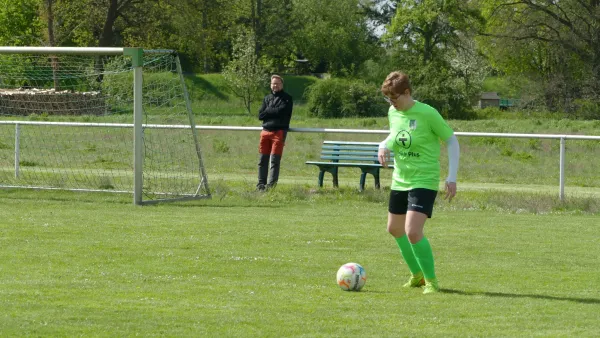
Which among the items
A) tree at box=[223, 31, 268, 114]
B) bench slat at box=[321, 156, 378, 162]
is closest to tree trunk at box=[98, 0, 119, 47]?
tree at box=[223, 31, 268, 114]

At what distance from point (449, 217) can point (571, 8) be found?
4414cm

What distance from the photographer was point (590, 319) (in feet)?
22.5

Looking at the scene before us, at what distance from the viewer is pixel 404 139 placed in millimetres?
7961

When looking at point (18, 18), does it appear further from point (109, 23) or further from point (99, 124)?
point (99, 124)

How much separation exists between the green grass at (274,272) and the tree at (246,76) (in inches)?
1945

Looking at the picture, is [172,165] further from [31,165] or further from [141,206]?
[31,165]

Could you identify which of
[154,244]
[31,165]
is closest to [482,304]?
[154,244]

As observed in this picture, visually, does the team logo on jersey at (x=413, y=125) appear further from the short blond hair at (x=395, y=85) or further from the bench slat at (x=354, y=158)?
the bench slat at (x=354, y=158)

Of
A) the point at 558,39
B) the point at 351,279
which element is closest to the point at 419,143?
the point at 351,279

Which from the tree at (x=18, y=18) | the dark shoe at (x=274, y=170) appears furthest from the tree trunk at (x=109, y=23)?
the dark shoe at (x=274, y=170)

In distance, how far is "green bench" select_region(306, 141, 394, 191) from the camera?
1680 centimetres

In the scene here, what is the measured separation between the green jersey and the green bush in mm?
49889

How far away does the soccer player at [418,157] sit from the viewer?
7.89 meters

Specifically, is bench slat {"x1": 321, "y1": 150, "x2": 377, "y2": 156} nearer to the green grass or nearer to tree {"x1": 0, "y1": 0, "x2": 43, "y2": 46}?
the green grass
